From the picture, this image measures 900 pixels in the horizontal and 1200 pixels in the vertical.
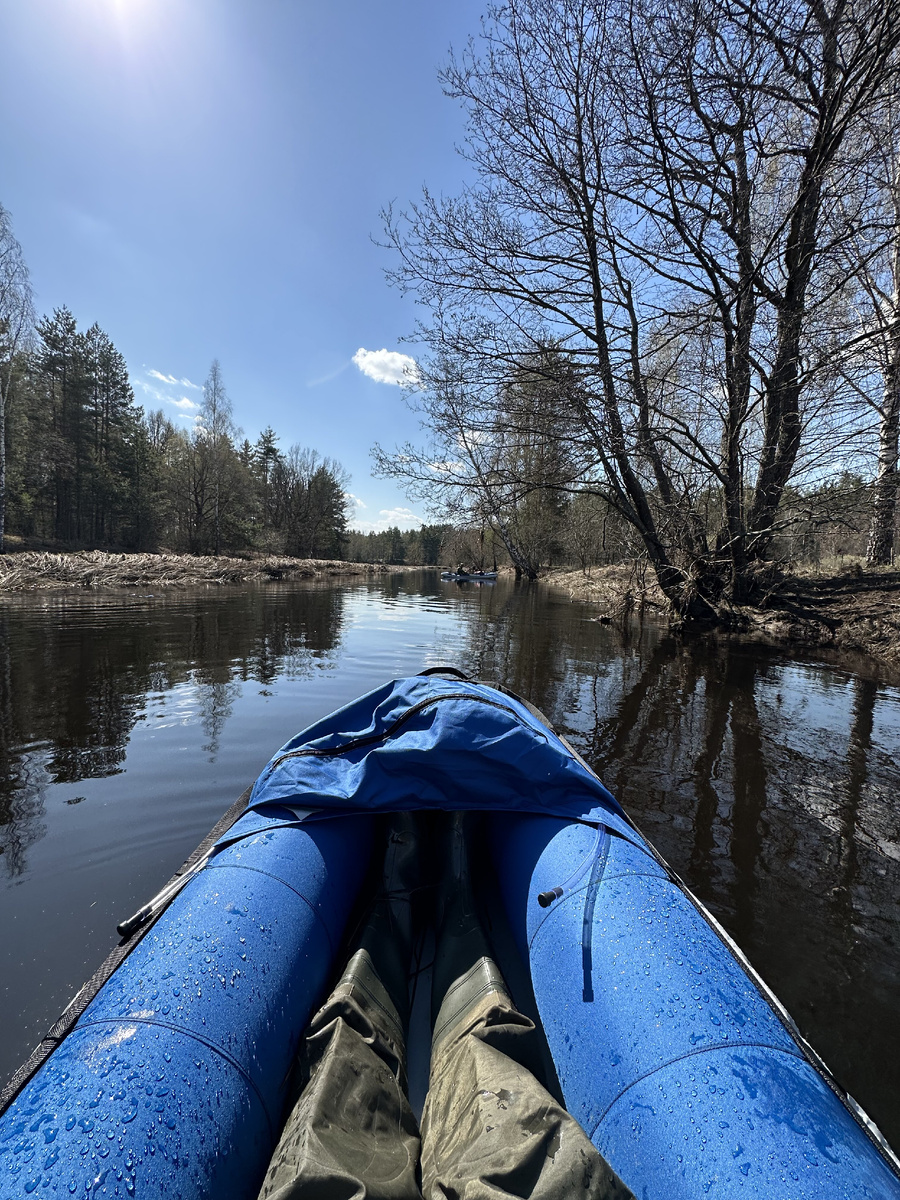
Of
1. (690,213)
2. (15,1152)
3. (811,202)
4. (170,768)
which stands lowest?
(170,768)

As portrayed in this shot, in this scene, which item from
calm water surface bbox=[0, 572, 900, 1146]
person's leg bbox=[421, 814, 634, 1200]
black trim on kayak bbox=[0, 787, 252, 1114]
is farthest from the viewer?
calm water surface bbox=[0, 572, 900, 1146]

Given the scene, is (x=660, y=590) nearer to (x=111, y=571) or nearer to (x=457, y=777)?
(x=457, y=777)

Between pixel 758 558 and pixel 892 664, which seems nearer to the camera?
pixel 892 664

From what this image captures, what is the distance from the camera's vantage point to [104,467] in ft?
110

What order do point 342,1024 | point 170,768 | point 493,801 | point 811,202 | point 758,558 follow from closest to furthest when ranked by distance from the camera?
point 342,1024 → point 493,801 → point 170,768 → point 811,202 → point 758,558

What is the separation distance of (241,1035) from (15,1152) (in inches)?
19.0

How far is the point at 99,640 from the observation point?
9562 mm

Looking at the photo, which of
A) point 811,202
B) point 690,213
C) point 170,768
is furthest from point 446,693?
point 690,213

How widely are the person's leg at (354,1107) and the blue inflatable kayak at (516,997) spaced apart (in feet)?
0.43

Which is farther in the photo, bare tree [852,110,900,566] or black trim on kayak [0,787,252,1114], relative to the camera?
bare tree [852,110,900,566]

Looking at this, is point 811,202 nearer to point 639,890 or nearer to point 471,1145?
point 639,890

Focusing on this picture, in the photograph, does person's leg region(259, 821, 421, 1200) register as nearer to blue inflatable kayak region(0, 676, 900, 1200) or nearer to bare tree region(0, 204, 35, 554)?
blue inflatable kayak region(0, 676, 900, 1200)

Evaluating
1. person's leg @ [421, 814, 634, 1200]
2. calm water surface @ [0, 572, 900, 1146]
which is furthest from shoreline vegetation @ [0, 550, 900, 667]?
person's leg @ [421, 814, 634, 1200]

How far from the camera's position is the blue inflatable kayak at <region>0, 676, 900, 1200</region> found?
1.08 metres
